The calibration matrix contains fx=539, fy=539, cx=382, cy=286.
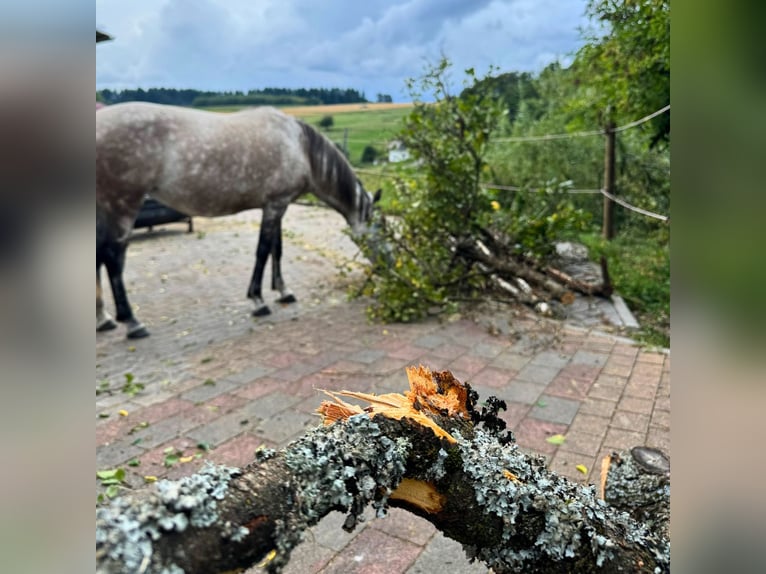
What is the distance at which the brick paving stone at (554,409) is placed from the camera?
2918 millimetres

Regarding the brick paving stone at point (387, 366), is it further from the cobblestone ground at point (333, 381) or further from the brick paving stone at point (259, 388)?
the brick paving stone at point (259, 388)

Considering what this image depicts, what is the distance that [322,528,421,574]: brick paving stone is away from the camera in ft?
5.95

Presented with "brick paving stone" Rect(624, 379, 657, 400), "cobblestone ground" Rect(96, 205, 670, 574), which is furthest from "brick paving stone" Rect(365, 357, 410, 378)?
"brick paving stone" Rect(624, 379, 657, 400)

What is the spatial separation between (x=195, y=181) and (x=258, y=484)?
408cm

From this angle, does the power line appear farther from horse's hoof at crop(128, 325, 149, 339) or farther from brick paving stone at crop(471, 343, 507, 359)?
horse's hoof at crop(128, 325, 149, 339)

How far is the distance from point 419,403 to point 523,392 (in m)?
2.38

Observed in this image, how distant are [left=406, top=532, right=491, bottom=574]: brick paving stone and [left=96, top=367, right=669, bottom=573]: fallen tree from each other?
82cm

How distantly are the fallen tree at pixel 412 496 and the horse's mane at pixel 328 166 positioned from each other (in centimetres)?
450

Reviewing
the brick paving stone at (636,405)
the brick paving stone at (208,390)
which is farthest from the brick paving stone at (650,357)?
the brick paving stone at (208,390)

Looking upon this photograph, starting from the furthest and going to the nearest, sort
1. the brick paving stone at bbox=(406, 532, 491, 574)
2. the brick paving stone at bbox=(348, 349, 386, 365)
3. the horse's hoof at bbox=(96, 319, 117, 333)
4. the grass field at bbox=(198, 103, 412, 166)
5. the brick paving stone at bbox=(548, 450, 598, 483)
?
the grass field at bbox=(198, 103, 412, 166), the horse's hoof at bbox=(96, 319, 117, 333), the brick paving stone at bbox=(348, 349, 386, 365), the brick paving stone at bbox=(548, 450, 598, 483), the brick paving stone at bbox=(406, 532, 491, 574)

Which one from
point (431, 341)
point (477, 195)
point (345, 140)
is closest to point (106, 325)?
point (431, 341)

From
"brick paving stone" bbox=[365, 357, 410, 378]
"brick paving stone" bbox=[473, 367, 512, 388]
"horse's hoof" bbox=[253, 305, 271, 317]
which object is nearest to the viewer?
"brick paving stone" bbox=[473, 367, 512, 388]
